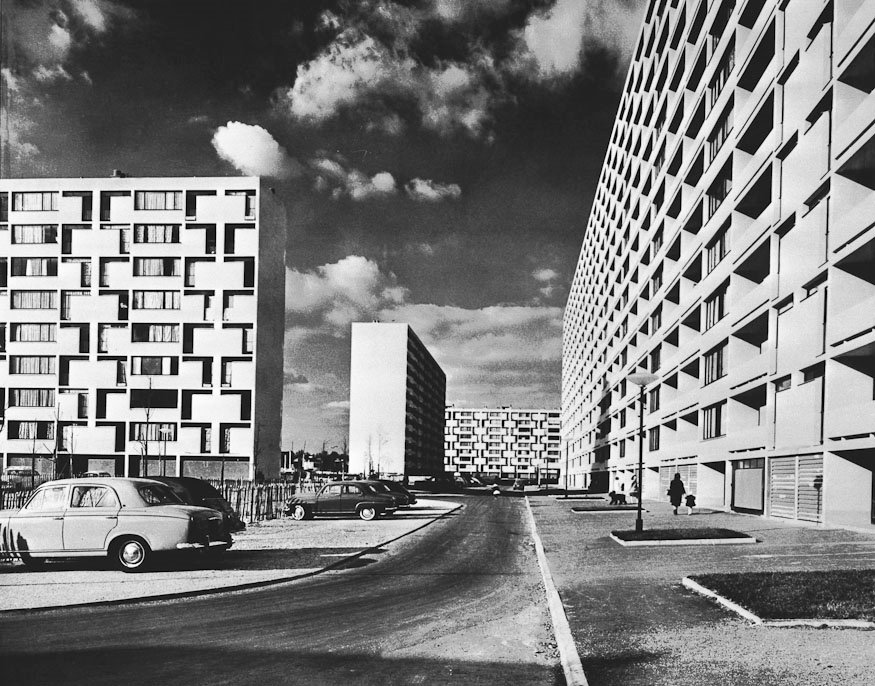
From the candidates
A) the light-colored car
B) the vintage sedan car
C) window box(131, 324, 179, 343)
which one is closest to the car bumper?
the light-colored car

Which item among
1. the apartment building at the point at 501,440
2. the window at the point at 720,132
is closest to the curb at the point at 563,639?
the window at the point at 720,132

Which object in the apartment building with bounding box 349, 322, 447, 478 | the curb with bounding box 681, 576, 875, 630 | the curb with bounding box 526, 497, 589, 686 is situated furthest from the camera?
the apartment building with bounding box 349, 322, 447, 478

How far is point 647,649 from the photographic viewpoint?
795 cm

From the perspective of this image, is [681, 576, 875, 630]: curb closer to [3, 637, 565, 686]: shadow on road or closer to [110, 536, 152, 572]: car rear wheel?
[3, 637, 565, 686]: shadow on road

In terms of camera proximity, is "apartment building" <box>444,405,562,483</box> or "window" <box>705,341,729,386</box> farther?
"apartment building" <box>444,405,562,483</box>

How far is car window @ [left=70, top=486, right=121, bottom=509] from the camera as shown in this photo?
44.5 ft

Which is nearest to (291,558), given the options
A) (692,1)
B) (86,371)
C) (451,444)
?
(692,1)

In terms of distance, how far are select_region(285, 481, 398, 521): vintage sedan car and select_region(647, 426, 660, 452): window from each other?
25.1m

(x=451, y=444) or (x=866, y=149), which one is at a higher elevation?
(x=866, y=149)

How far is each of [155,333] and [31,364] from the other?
1132cm

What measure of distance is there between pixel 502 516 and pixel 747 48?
68.1ft

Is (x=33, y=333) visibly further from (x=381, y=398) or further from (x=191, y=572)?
(x=381, y=398)

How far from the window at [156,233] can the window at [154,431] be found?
613 inches

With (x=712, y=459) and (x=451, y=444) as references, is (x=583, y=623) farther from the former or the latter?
(x=451, y=444)
